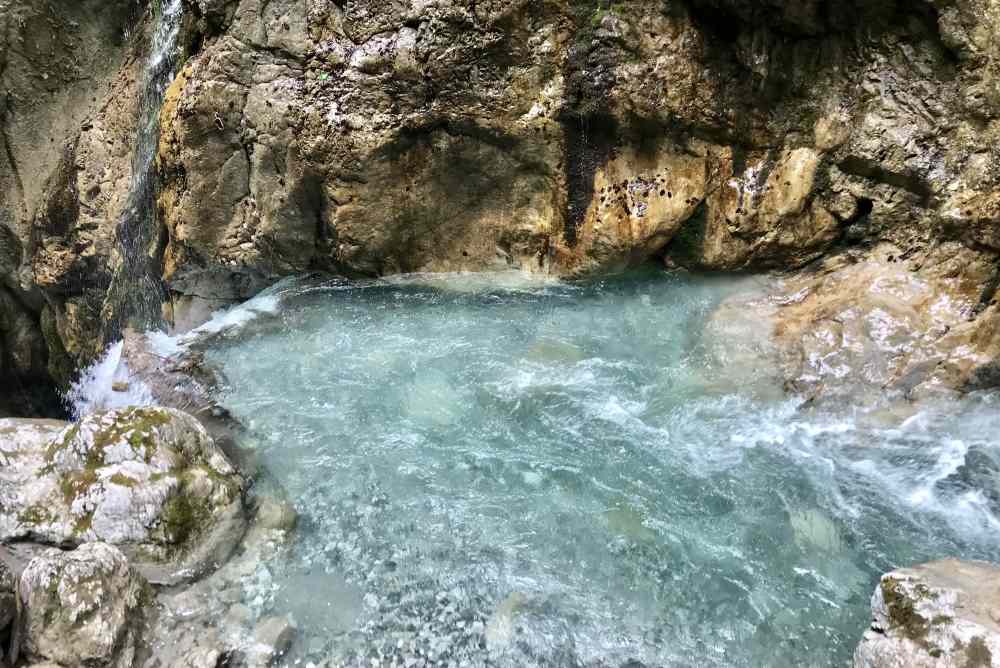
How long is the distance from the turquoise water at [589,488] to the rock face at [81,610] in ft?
2.60

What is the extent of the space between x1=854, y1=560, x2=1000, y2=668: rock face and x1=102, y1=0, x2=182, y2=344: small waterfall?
8557mm

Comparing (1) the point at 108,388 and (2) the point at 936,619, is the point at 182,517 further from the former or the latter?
(2) the point at 936,619

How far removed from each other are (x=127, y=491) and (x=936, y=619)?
5065 millimetres

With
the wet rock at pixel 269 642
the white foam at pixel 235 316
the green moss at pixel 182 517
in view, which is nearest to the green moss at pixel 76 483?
the green moss at pixel 182 517

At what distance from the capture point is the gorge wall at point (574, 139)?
248 inches

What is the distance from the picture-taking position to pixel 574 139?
24.1 ft

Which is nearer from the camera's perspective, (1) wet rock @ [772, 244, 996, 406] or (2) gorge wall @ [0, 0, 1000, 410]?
(1) wet rock @ [772, 244, 996, 406]

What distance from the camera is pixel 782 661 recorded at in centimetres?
383

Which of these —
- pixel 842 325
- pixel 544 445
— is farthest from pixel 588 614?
pixel 842 325

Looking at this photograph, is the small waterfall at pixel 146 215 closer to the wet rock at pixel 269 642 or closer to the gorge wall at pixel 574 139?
the gorge wall at pixel 574 139

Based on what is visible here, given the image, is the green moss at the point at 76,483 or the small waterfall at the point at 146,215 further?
the small waterfall at the point at 146,215

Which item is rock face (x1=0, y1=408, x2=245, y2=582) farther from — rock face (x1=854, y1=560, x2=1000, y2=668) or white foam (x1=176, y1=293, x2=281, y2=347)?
rock face (x1=854, y1=560, x2=1000, y2=668)

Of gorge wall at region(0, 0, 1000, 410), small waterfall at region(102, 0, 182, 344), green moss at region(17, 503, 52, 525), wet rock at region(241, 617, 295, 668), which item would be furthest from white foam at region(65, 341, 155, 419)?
wet rock at region(241, 617, 295, 668)

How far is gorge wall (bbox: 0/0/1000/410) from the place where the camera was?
631 cm
